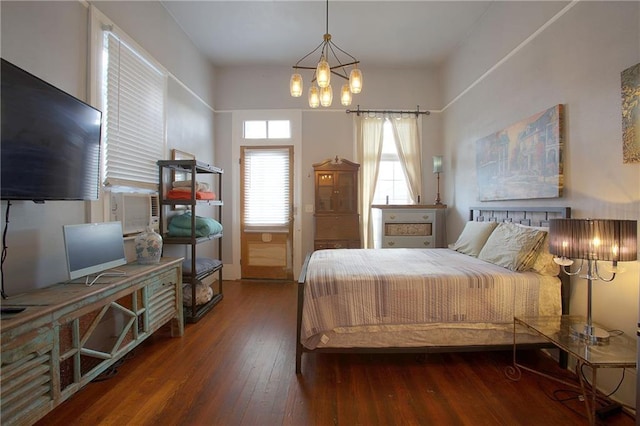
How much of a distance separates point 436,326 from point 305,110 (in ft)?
12.0

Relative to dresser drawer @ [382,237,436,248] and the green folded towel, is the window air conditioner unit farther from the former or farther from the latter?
dresser drawer @ [382,237,436,248]

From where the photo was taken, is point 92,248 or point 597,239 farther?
point 92,248

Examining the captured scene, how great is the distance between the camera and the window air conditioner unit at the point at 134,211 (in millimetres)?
2410

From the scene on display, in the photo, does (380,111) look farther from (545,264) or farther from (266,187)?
(545,264)

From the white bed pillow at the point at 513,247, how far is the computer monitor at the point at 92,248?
9.61 ft

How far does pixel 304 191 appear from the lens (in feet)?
14.8

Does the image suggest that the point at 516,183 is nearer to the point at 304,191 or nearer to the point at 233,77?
the point at 304,191

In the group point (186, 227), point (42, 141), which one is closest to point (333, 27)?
point (186, 227)

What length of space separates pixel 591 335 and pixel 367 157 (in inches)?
133

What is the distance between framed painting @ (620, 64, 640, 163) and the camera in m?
1.60

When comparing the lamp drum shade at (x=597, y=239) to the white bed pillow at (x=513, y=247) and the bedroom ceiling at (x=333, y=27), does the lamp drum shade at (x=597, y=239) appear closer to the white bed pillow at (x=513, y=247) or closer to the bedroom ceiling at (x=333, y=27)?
the white bed pillow at (x=513, y=247)

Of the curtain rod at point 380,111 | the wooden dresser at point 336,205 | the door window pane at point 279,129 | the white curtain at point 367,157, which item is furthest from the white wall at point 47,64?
the white curtain at point 367,157

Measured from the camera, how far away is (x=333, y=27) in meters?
3.46

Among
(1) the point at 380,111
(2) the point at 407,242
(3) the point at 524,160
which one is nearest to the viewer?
(3) the point at 524,160
